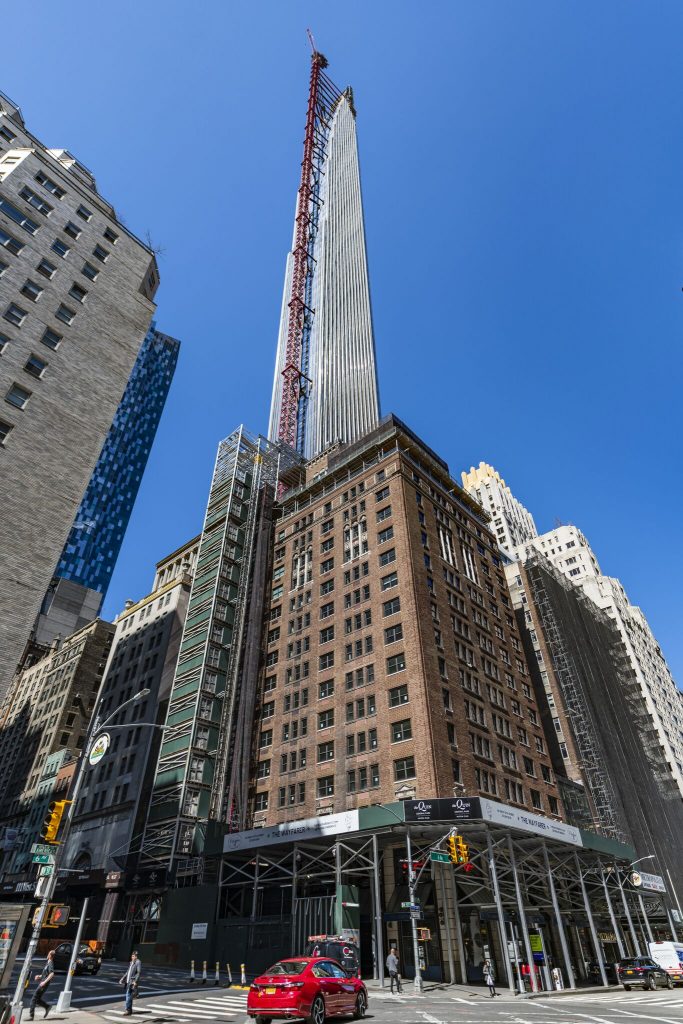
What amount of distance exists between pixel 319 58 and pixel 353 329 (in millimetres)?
107764

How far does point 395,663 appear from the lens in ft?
160

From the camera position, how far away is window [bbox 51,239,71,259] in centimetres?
4506

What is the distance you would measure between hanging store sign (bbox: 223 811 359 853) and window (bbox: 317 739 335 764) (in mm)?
7877

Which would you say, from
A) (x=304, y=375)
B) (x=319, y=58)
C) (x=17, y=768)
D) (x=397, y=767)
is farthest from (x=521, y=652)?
(x=319, y=58)

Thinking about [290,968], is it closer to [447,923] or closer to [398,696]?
[447,923]

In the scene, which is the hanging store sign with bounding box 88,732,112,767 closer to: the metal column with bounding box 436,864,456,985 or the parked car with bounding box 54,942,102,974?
the parked car with bounding box 54,942,102,974

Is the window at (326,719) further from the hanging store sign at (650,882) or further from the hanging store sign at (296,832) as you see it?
the hanging store sign at (650,882)

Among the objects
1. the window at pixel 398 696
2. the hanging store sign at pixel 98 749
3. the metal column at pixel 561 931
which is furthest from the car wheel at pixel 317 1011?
the window at pixel 398 696

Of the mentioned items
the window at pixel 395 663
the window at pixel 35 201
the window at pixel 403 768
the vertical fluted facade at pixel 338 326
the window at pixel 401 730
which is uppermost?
the vertical fluted facade at pixel 338 326

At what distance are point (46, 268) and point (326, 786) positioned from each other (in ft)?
144

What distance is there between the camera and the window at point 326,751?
49.2m

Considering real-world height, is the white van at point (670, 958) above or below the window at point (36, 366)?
below

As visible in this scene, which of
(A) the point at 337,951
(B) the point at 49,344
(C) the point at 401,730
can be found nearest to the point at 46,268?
(B) the point at 49,344

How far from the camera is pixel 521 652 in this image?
67.0m
